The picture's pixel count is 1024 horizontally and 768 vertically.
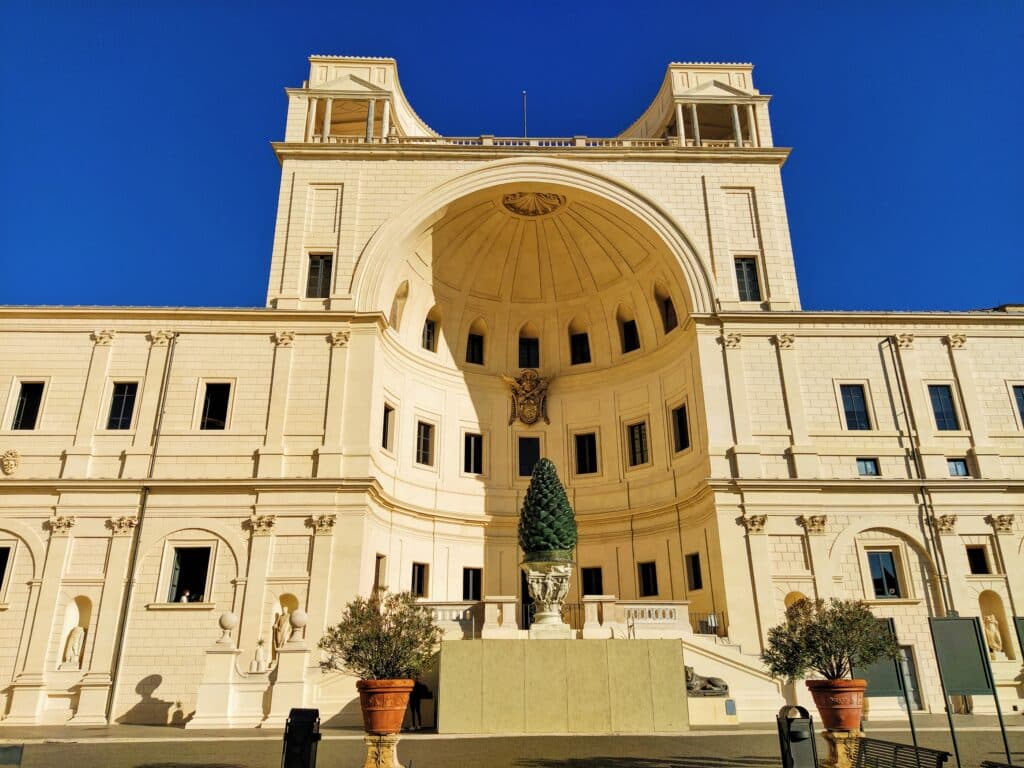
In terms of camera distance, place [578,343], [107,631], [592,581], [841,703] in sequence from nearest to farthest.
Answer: [841,703] < [107,631] < [592,581] < [578,343]

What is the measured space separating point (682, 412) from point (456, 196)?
13.2 m

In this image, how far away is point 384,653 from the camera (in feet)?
39.5

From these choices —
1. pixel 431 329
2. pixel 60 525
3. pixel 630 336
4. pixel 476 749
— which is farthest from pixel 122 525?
pixel 630 336

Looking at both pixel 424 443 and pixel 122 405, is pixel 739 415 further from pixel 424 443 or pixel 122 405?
pixel 122 405

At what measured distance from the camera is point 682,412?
101 ft

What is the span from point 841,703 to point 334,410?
19927 mm

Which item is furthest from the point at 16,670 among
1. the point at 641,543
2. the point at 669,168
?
the point at 669,168

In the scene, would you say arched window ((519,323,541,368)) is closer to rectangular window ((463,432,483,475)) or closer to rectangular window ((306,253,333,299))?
rectangular window ((463,432,483,475))

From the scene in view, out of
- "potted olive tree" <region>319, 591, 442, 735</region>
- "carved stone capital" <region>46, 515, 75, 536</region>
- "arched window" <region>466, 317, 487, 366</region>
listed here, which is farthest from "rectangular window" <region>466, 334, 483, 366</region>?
"potted olive tree" <region>319, 591, 442, 735</region>

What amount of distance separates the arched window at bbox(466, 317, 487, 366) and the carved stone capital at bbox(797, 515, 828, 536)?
16.1 m

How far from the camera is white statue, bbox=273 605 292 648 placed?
24.1m

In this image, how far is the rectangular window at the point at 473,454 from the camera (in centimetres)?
3366

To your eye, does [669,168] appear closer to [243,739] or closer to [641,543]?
[641,543]

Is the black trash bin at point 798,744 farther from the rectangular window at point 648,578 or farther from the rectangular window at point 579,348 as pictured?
the rectangular window at point 579,348
